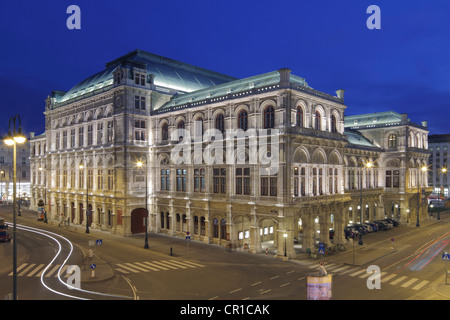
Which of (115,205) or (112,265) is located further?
(115,205)

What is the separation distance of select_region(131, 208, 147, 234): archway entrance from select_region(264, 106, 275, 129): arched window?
24.6 meters

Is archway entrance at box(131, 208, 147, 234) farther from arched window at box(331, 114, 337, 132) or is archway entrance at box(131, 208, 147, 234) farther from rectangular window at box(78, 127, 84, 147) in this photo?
arched window at box(331, 114, 337, 132)

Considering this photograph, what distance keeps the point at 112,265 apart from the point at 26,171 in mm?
89444

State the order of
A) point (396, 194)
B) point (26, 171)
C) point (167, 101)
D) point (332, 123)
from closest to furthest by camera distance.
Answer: point (332, 123), point (167, 101), point (396, 194), point (26, 171)

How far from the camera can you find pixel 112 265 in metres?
33.3

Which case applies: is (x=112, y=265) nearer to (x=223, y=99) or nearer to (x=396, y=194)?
(x=223, y=99)

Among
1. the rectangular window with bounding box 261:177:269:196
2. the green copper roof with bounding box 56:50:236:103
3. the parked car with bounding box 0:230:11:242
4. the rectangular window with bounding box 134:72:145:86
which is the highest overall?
the green copper roof with bounding box 56:50:236:103

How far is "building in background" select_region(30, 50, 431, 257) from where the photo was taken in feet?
129

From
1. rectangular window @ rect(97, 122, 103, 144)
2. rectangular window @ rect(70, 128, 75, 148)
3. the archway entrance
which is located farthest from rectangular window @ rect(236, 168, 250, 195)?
rectangular window @ rect(70, 128, 75, 148)

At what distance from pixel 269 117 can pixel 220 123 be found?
7844mm

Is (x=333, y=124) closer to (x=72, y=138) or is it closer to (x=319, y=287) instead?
(x=319, y=287)

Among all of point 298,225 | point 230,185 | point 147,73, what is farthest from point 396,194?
point 147,73

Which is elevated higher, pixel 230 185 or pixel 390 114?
pixel 390 114

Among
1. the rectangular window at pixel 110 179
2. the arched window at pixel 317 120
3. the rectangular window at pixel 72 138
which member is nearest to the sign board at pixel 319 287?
the arched window at pixel 317 120
